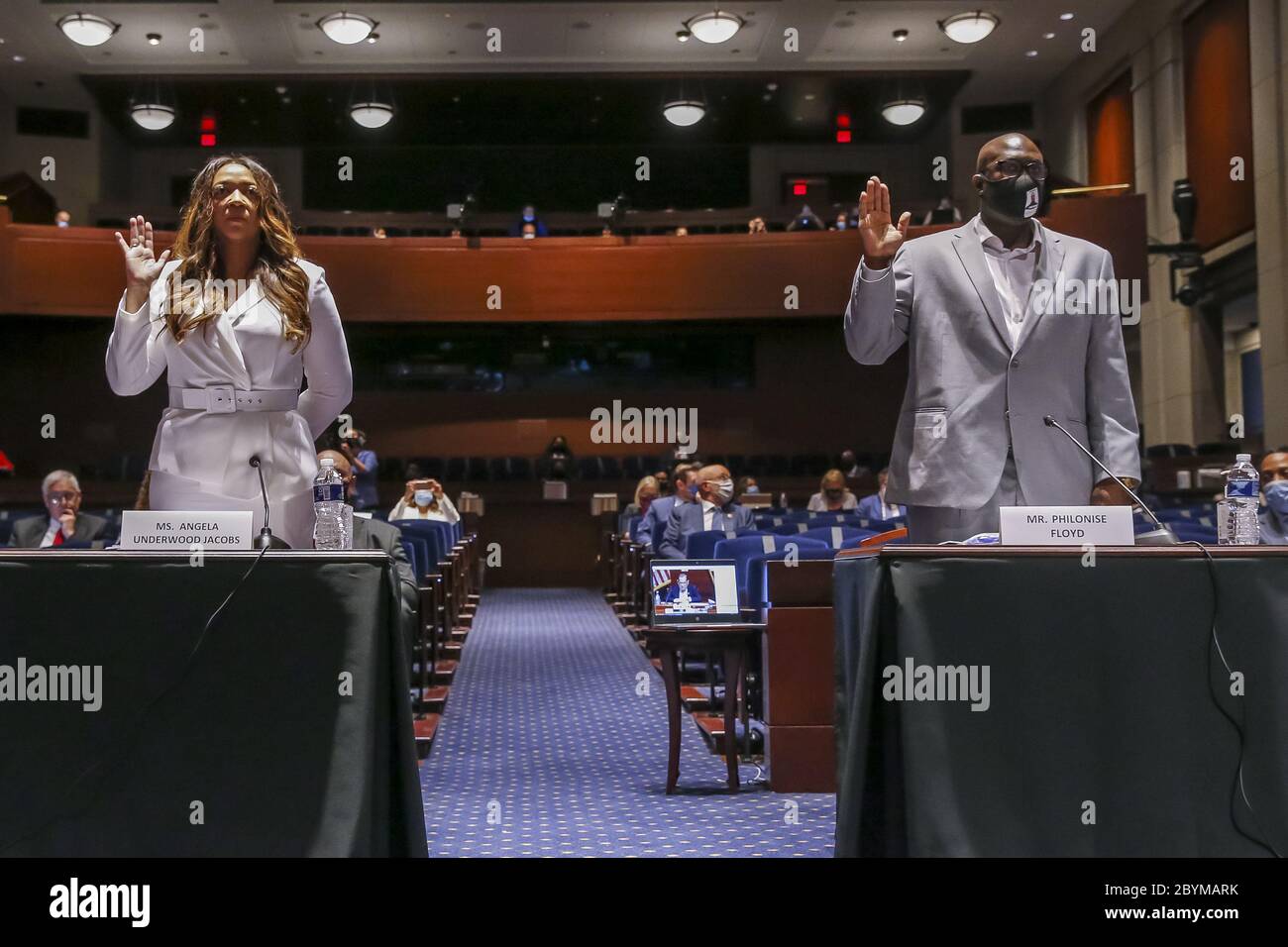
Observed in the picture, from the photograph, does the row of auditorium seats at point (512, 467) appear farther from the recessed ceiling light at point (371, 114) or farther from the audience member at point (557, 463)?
the recessed ceiling light at point (371, 114)

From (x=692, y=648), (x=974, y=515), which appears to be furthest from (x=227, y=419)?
(x=692, y=648)

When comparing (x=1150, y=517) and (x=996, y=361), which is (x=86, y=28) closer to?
(x=996, y=361)

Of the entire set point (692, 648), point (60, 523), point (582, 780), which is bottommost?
point (582, 780)

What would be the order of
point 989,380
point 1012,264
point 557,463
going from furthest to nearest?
1. point 557,463
2. point 1012,264
3. point 989,380

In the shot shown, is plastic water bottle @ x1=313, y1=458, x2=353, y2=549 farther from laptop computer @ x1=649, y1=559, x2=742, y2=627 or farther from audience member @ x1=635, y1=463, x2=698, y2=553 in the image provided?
audience member @ x1=635, y1=463, x2=698, y2=553

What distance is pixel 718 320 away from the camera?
1642 cm

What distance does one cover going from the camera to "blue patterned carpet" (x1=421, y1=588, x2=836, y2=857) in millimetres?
3668

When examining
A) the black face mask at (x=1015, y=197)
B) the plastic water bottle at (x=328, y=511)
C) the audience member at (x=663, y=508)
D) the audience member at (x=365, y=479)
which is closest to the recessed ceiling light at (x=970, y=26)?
the audience member at (x=365, y=479)

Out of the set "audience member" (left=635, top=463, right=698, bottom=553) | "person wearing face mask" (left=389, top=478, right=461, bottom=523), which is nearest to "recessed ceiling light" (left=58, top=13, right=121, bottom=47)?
"person wearing face mask" (left=389, top=478, right=461, bottom=523)

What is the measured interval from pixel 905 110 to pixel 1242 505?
15.7m

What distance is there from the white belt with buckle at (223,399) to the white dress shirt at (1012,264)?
4.99 feet

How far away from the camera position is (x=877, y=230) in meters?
2.59

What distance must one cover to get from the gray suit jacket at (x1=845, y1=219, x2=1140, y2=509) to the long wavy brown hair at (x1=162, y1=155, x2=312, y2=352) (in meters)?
1.11

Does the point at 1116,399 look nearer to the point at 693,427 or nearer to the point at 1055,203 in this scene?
the point at 1055,203
